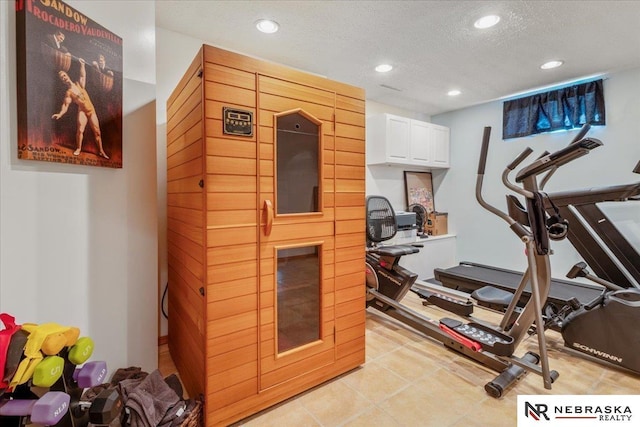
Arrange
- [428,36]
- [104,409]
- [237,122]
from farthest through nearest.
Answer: [428,36] → [237,122] → [104,409]

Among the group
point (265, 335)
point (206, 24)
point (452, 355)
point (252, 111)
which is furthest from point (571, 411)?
point (206, 24)

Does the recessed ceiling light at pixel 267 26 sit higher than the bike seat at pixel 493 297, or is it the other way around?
the recessed ceiling light at pixel 267 26

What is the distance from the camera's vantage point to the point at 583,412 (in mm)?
1688

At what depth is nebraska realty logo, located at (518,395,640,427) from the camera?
5.30ft

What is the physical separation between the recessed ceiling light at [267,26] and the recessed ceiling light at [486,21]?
1.61 metres

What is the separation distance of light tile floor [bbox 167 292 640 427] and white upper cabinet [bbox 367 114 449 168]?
8.32 feet

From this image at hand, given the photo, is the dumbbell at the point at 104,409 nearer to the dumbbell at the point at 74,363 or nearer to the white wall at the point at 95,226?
the dumbbell at the point at 74,363

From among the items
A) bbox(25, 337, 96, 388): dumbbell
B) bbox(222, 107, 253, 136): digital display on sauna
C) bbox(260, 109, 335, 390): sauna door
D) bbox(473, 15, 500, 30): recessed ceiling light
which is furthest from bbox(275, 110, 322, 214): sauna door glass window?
bbox(473, 15, 500, 30): recessed ceiling light

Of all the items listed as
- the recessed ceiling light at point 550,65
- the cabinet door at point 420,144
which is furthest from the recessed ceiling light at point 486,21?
the cabinet door at point 420,144

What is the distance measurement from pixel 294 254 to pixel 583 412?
6.14 ft

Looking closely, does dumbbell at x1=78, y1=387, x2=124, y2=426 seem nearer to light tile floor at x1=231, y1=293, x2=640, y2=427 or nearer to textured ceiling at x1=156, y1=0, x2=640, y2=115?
light tile floor at x1=231, y1=293, x2=640, y2=427

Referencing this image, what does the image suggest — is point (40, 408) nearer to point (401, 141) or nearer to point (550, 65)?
point (401, 141)

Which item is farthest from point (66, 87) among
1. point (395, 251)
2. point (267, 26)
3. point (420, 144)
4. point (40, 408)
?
point (420, 144)

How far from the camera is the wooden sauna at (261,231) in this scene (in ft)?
4.97
